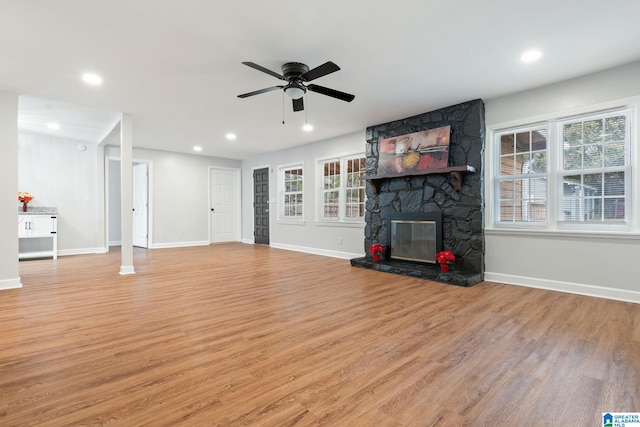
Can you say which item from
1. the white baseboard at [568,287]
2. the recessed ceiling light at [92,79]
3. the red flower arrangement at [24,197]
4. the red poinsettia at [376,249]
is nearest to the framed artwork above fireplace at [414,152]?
the red poinsettia at [376,249]

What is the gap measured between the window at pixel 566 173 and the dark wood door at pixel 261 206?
230 inches

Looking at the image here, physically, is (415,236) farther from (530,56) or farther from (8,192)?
(8,192)

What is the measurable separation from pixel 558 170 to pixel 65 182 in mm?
8867

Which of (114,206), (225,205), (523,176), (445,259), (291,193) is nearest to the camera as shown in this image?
(523,176)

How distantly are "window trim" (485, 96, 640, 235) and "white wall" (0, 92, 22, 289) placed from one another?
633cm

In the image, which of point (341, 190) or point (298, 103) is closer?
point (298, 103)

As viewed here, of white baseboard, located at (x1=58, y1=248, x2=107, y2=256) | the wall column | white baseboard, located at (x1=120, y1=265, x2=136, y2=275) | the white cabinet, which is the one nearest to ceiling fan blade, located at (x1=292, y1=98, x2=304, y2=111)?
the wall column

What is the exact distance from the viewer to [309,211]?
736 cm

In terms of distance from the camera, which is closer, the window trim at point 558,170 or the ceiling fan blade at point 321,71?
the ceiling fan blade at point 321,71

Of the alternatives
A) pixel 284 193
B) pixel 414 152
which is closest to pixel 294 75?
pixel 414 152

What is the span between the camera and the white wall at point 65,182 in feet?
20.8

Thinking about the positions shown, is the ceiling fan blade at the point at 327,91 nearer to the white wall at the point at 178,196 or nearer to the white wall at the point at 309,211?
the white wall at the point at 309,211

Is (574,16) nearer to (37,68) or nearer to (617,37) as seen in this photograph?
(617,37)

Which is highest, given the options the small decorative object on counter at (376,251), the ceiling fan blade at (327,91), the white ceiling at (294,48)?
the white ceiling at (294,48)
